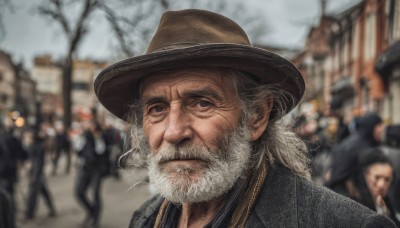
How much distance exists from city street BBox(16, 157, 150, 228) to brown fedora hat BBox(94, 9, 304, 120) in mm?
3827

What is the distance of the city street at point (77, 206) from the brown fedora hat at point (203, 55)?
151 inches

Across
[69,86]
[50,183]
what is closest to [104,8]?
[69,86]

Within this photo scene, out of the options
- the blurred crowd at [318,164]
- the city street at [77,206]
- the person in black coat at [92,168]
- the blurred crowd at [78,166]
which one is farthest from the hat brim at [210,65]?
the person in black coat at [92,168]

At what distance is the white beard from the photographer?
1.94m

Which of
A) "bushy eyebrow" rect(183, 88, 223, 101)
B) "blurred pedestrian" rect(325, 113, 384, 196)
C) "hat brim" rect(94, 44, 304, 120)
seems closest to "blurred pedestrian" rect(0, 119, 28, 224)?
"blurred pedestrian" rect(325, 113, 384, 196)

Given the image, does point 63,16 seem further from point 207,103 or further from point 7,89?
point 7,89

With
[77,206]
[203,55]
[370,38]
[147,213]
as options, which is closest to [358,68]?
[370,38]

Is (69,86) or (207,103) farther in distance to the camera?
(69,86)

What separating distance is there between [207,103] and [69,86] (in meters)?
19.7

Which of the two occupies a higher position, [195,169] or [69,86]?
[195,169]

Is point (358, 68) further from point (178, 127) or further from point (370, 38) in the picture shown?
point (178, 127)

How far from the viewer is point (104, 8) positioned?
16.9m

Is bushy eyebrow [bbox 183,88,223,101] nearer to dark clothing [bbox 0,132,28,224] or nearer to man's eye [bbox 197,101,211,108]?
man's eye [bbox 197,101,211,108]

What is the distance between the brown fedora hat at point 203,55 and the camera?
6.15ft
